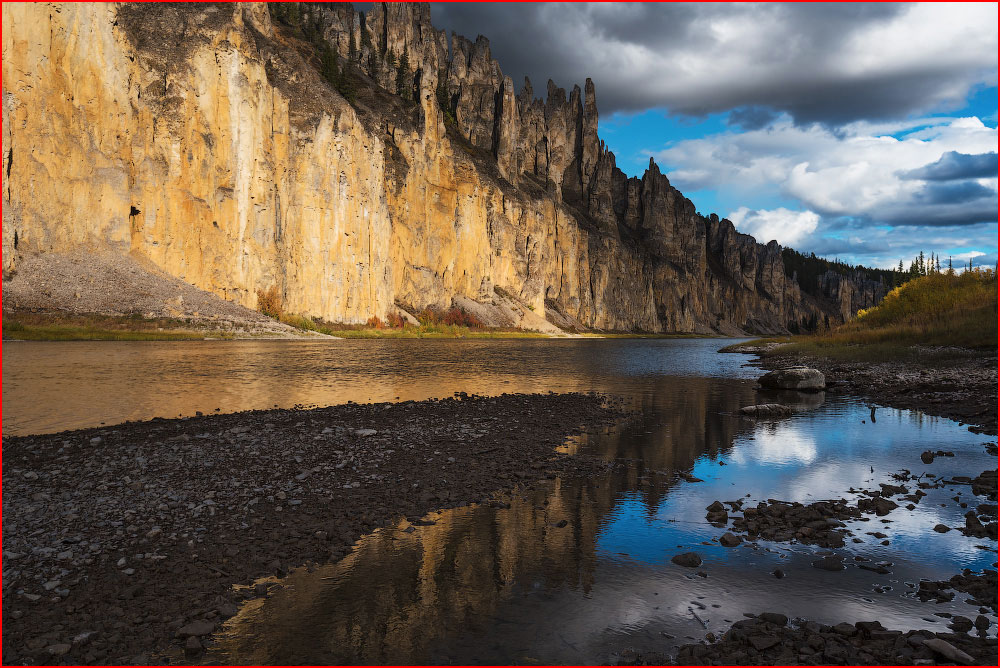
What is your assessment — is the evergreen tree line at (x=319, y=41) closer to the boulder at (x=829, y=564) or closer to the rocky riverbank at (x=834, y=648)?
the boulder at (x=829, y=564)

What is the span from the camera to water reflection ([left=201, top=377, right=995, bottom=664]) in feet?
21.7

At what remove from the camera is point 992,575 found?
26.1 feet

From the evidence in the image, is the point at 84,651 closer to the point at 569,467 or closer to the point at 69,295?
the point at 569,467

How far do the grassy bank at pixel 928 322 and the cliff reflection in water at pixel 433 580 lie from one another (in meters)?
37.7

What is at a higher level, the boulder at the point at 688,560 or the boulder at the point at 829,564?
the boulder at the point at 829,564

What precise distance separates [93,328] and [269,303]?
2660 centimetres

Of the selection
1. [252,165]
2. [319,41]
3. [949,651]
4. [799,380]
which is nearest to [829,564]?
[949,651]

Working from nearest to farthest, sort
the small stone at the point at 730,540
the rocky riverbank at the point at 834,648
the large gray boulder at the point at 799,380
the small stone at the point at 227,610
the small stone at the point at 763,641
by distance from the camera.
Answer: the rocky riverbank at the point at 834,648 → the small stone at the point at 763,641 → the small stone at the point at 227,610 → the small stone at the point at 730,540 → the large gray boulder at the point at 799,380

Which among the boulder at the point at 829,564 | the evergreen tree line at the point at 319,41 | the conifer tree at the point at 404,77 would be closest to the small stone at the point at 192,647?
the boulder at the point at 829,564

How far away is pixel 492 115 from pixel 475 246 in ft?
193

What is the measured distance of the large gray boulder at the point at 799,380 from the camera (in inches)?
1222

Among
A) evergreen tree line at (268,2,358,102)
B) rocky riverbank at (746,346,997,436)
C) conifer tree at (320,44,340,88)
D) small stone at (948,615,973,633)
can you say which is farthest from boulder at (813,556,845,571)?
conifer tree at (320,44,340,88)

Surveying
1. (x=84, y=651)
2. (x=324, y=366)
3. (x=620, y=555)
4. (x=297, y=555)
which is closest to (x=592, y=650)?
(x=620, y=555)

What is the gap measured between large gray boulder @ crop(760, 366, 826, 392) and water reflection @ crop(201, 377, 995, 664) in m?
18.0
